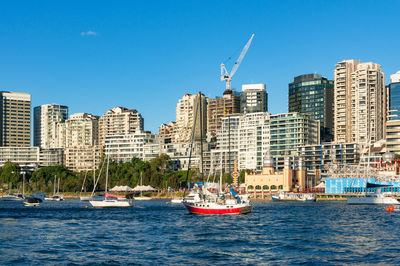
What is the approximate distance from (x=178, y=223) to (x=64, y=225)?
17998mm

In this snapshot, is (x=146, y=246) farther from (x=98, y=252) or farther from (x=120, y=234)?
(x=120, y=234)

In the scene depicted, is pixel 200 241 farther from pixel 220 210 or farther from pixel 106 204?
pixel 106 204

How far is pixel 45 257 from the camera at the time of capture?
5981 centimetres

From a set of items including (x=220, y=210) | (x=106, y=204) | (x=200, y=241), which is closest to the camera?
(x=200, y=241)

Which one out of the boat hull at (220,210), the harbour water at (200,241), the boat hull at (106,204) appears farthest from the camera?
the boat hull at (106,204)

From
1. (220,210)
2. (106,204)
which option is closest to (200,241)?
(220,210)

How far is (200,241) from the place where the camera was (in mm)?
73000

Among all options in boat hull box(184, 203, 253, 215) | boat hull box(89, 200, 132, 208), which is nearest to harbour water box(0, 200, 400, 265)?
boat hull box(184, 203, 253, 215)

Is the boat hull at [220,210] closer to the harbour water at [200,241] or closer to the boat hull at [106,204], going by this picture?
the harbour water at [200,241]

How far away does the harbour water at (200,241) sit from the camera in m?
58.9

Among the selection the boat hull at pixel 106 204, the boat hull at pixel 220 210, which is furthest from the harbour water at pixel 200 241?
the boat hull at pixel 106 204

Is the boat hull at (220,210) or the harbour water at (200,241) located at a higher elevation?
the boat hull at (220,210)

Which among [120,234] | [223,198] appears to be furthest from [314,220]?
[120,234]

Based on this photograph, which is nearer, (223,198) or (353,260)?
(353,260)
